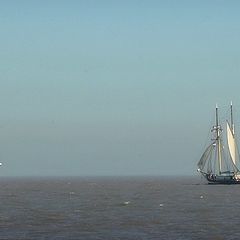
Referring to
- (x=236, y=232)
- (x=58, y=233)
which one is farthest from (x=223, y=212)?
(x=58, y=233)

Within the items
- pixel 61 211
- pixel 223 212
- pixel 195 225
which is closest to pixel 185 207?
pixel 223 212

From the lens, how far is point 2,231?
3103 inches

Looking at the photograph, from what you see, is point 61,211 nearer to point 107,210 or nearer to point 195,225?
point 107,210

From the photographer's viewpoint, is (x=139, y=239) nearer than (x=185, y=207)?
Yes

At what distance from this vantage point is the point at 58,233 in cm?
7656

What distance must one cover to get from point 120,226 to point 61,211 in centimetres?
2810

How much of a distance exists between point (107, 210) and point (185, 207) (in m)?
15.4

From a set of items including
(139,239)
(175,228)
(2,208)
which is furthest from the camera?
(2,208)

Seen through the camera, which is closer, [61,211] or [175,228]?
[175,228]

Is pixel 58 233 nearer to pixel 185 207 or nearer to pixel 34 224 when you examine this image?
pixel 34 224

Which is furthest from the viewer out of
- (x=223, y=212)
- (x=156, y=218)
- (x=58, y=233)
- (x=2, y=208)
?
(x=2, y=208)

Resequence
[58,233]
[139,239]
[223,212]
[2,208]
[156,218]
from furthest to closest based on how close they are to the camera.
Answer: [2,208], [223,212], [156,218], [58,233], [139,239]

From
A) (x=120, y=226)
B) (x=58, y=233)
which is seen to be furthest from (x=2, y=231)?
(x=120, y=226)

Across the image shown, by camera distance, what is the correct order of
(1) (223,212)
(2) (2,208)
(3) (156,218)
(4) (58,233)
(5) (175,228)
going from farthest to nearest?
(2) (2,208)
(1) (223,212)
(3) (156,218)
(5) (175,228)
(4) (58,233)
